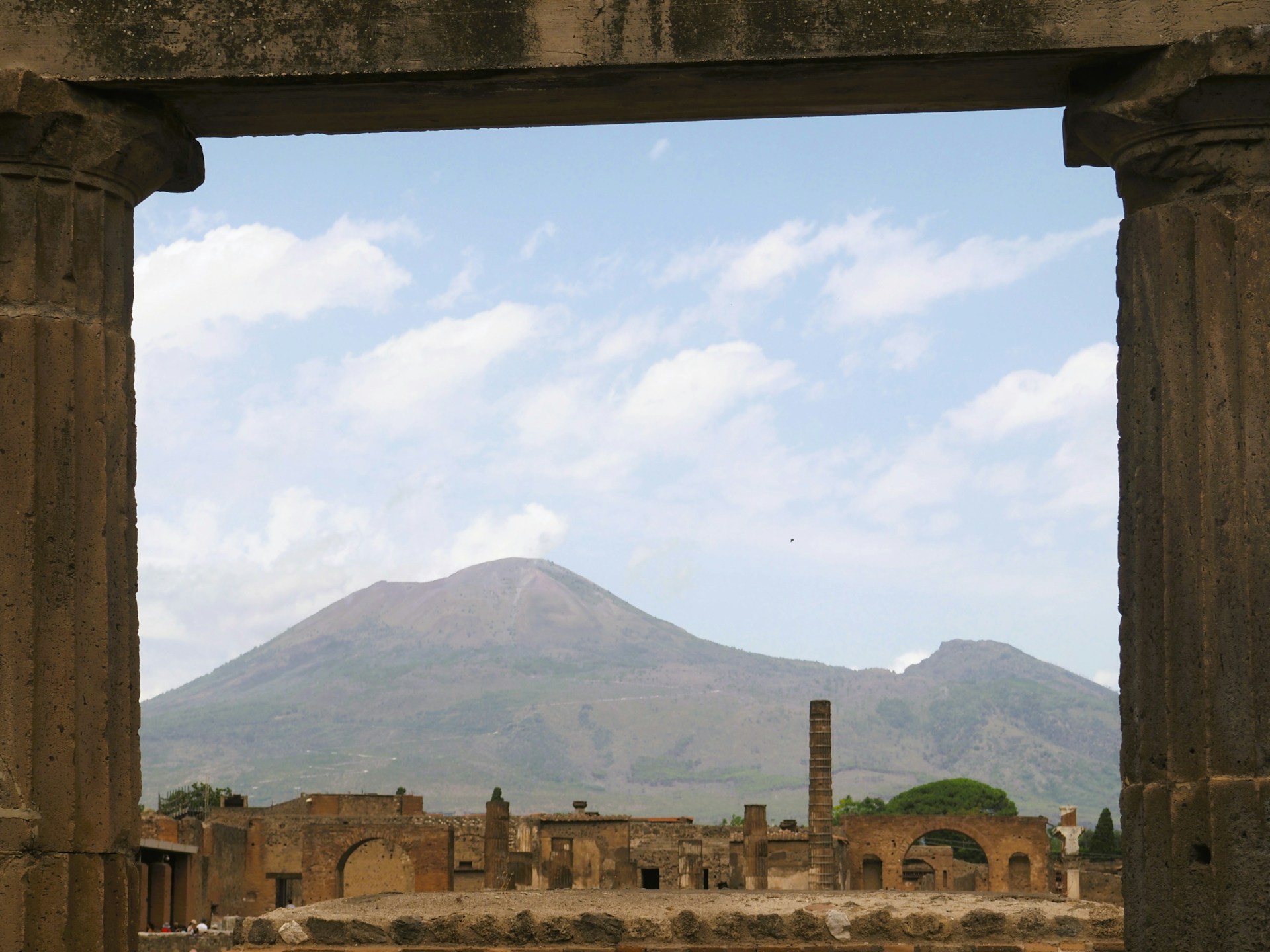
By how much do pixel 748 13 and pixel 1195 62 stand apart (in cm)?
133

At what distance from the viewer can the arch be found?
55.9 m

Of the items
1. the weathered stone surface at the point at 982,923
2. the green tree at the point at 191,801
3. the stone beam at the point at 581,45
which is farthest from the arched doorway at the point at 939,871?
the stone beam at the point at 581,45

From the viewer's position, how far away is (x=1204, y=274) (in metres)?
5.01

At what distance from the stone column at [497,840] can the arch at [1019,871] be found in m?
20.9

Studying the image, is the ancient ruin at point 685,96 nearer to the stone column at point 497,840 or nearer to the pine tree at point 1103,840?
the stone column at point 497,840

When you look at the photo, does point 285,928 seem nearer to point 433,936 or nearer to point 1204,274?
point 433,936

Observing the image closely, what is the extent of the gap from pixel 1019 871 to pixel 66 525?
180ft

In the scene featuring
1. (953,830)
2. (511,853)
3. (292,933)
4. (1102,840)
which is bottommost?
(1102,840)

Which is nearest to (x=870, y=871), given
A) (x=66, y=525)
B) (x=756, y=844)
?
(x=756, y=844)

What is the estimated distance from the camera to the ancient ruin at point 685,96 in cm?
485

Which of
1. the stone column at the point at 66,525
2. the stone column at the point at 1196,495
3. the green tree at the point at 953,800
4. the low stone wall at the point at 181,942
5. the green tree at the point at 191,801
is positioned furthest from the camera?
the green tree at the point at 953,800

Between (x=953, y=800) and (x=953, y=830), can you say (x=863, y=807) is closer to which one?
(x=953, y=800)

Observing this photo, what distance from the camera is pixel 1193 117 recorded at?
16.6ft

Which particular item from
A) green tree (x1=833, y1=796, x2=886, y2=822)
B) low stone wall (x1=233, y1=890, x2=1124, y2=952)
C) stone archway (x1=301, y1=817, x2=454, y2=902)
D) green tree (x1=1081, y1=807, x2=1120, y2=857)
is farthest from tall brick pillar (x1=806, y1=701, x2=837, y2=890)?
green tree (x1=833, y1=796, x2=886, y2=822)
